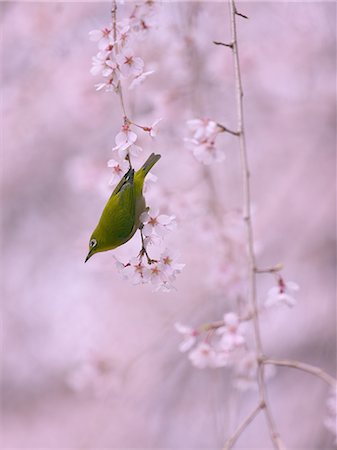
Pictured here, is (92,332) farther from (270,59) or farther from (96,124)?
(270,59)

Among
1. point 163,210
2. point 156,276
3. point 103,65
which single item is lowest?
point 156,276

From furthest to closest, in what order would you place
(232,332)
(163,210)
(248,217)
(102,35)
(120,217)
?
(163,210) → (232,332) → (248,217) → (102,35) → (120,217)

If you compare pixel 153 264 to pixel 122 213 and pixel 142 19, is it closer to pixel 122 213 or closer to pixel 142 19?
pixel 122 213

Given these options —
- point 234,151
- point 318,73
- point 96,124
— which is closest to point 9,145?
point 96,124

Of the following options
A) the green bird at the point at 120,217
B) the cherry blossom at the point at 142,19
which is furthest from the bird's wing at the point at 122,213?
the cherry blossom at the point at 142,19

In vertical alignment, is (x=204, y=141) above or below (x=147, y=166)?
above

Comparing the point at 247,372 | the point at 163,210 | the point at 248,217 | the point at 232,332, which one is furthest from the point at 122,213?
the point at 163,210

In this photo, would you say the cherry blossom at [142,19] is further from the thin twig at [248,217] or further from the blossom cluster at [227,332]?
the blossom cluster at [227,332]
